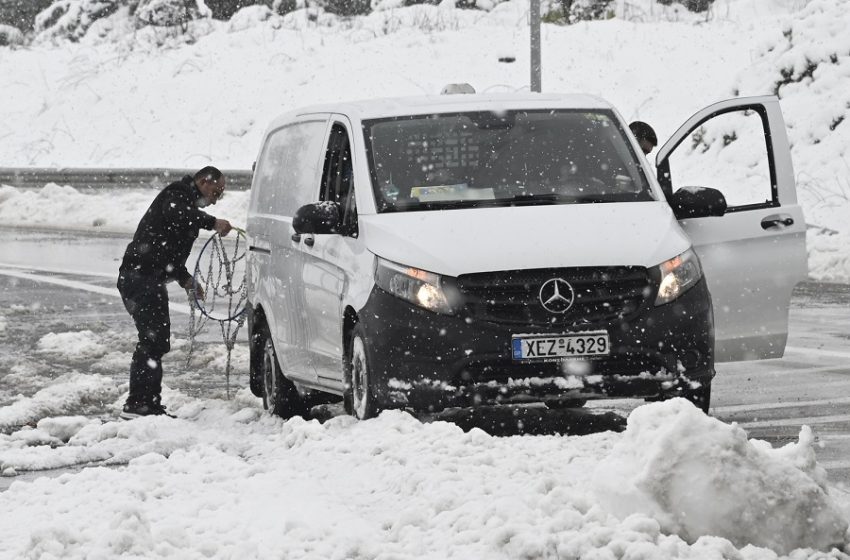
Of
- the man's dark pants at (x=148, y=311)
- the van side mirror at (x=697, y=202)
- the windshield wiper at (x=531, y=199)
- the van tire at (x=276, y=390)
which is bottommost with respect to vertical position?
the van tire at (x=276, y=390)

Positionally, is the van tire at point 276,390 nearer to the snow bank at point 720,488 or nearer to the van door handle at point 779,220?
the van door handle at point 779,220

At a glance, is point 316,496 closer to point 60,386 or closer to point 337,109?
point 337,109

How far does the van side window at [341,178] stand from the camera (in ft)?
30.9

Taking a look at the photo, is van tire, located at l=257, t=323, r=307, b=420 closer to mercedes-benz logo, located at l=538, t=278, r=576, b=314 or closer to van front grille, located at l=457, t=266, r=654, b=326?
van front grille, located at l=457, t=266, r=654, b=326

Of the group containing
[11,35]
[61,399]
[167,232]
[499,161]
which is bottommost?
[11,35]

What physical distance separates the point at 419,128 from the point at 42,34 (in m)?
43.1

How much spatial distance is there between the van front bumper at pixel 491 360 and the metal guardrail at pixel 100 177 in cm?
1994

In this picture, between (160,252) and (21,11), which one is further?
(21,11)

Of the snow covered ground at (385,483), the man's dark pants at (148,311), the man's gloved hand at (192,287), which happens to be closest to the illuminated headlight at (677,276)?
the snow covered ground at (385,483)

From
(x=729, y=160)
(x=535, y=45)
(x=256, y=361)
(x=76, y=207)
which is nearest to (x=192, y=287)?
(x=256, y=361)

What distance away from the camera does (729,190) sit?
83.3 feet

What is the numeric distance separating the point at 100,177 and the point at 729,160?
36.5 feet

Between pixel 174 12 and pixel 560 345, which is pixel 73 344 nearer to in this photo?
pixel 560 345

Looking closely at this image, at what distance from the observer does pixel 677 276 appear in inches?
344
